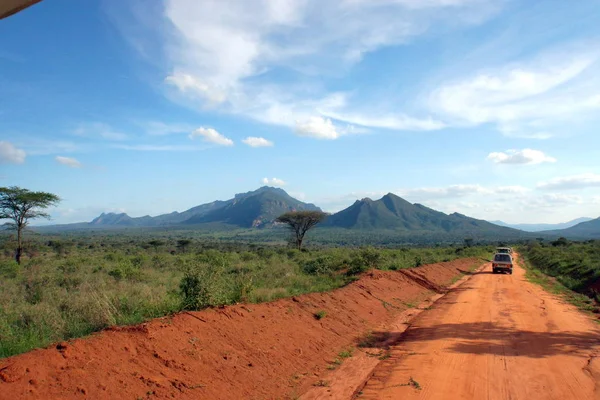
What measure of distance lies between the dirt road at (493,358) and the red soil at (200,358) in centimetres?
170

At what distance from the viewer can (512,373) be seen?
815 centimetres

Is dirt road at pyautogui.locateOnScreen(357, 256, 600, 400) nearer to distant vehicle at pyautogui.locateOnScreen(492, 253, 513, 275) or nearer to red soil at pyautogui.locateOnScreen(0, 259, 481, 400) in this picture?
red soil at pyautogui.locateOnScreen(0, 259, 481, 400)

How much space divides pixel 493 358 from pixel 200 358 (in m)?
6.37

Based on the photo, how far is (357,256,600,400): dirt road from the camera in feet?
24.0

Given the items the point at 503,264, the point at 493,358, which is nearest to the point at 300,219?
the point at 503,264

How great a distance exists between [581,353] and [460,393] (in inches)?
175

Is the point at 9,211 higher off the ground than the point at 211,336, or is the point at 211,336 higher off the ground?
the point at 9,211

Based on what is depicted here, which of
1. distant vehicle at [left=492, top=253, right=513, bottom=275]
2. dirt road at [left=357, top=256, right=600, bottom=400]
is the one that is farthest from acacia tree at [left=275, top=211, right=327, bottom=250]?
dirt road at [left=357, top=256, right=600, bottom=400]

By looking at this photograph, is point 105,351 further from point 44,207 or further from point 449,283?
point 44,207

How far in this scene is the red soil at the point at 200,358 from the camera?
5773 millimetres

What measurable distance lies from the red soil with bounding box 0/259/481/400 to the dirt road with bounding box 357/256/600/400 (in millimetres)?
1703

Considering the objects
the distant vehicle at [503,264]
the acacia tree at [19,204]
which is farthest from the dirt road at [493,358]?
the acacia tree at [19,204]

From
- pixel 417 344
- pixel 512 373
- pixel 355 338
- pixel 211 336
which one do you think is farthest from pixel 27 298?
pixel 512 373

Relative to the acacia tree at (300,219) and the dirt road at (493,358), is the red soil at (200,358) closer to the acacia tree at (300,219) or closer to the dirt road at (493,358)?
the dirt road at (493,358)
